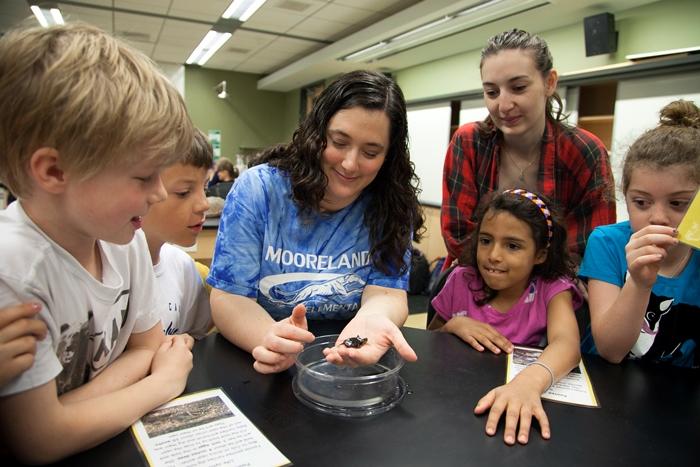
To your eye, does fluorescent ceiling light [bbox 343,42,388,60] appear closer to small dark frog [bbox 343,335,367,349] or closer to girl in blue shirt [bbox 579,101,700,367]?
girl in blue shirt [bbox 579,101,700,367]

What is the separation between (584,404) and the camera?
0.96 metres

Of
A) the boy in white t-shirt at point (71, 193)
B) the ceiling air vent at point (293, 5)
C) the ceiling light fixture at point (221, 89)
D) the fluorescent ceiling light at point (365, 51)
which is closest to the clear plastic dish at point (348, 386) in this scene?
the boy in white t-shirt at point (71, 193)

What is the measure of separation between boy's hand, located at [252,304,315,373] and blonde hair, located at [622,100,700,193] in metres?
1.01

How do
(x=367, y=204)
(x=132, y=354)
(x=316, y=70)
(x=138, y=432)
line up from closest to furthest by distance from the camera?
(x=138, y=432)
(x=132, y=354)
(x=367, y=204)
(x=316, y=70)

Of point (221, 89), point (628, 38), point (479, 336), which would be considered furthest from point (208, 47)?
point (479, 336)

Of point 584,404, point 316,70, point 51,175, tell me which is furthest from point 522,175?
point 316,70

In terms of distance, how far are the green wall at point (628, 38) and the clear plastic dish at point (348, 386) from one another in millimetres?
3923

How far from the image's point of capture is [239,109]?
1009cm

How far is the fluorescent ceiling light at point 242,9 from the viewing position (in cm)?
525

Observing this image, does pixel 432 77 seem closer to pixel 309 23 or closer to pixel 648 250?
pixel 309 23

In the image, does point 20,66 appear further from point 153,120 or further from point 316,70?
point 316,70

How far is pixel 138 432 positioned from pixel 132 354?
0.21 metres

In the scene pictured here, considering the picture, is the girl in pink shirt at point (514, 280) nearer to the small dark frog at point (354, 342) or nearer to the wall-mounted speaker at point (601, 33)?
the small dark frog at point (354, 342)

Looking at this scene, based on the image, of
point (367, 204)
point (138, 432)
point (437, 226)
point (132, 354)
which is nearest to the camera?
point (138, 432)
